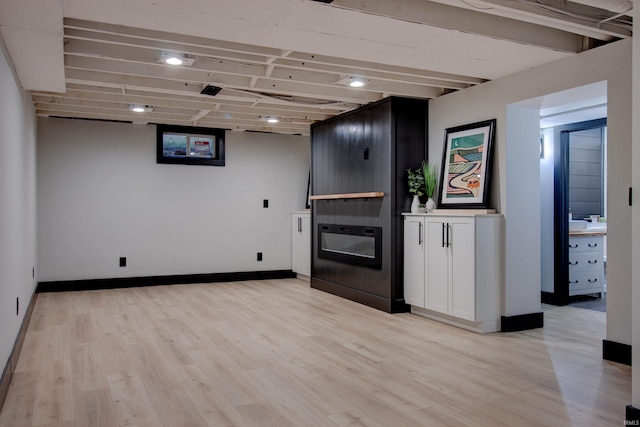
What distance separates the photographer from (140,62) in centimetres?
385

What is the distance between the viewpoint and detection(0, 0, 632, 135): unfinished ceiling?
2812 millimetres

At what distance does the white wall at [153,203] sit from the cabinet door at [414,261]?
313 centimetres

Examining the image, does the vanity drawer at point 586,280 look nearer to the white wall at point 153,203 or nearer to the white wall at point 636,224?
the white wall at point 636,224

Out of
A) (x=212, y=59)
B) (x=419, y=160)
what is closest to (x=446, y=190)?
(x=419, y=160)

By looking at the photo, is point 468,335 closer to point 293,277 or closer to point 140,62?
point 140,62

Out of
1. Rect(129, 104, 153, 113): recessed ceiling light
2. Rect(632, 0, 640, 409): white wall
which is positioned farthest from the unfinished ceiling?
Rect(632, 0, 640, 409): white wall

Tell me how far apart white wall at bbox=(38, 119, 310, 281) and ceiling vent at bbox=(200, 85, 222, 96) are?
248cm

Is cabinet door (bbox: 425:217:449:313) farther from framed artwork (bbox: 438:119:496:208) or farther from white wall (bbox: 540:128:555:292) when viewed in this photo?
white wall (bbox: 540:128:555:292)

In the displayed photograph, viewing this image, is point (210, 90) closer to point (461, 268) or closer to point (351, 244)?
point (351, 244)

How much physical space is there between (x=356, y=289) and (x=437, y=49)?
3015 millimetres

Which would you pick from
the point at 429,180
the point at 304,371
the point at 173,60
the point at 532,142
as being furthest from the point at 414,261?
the point at 173,60

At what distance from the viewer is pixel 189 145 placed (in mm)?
7203

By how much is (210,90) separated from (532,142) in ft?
10.1

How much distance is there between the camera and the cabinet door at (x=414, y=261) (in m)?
4.81
